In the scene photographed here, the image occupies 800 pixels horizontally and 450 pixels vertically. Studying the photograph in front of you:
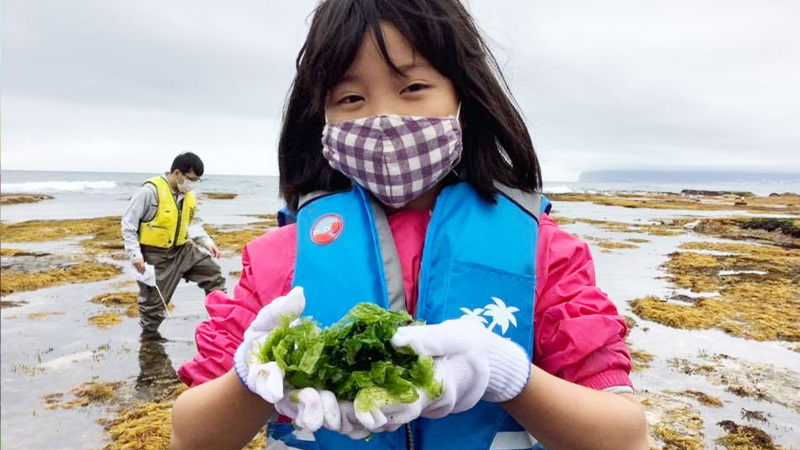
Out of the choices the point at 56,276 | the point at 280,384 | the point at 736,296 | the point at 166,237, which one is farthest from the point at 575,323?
the point at 56,276

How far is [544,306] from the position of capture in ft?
7.59

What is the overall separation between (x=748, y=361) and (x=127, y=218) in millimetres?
11356

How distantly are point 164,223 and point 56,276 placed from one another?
30.4ft

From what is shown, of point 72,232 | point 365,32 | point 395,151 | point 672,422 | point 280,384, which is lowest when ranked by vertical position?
point 72,232

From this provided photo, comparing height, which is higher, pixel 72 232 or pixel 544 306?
pixel 544 306

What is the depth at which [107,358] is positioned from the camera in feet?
33.6

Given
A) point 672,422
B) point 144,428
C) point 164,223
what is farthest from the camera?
point 164,223

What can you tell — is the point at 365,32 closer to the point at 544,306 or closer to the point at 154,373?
the point at 544,306

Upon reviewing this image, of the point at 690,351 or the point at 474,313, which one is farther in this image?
the point at 690,351

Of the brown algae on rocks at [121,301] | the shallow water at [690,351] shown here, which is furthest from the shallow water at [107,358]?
the brown algae on rocks at [121,301]

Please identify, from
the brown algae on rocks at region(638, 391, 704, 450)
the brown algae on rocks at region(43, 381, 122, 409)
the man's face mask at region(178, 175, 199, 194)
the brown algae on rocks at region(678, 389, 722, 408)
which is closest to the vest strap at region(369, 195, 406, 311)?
the brown algae on rocks at region(638, 391, 704, 450)

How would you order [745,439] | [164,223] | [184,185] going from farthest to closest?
[184,185], [164,223], [745,439]

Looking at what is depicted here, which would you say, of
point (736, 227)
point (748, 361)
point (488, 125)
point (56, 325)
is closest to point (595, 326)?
point (488, 125)

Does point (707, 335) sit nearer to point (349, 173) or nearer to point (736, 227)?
point (349, 173)
